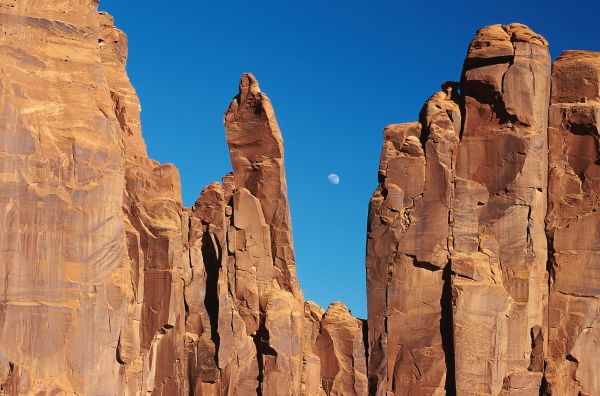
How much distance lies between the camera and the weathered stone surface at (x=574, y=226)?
60.9 m

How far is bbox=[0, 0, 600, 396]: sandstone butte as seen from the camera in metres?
59.3

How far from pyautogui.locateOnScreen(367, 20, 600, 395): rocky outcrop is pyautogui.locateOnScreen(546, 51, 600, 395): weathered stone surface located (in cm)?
5

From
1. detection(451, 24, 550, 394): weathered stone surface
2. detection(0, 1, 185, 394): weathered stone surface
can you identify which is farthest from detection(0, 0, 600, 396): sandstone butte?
detection(0, 1, 185, 394): weathered stone surface

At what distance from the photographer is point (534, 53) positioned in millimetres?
62781

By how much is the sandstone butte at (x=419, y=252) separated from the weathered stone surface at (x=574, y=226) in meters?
0.06

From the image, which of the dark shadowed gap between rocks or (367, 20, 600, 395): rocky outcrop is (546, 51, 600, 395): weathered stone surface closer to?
(367, 20, 600, 395): rocky outcrop

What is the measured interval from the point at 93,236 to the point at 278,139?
853 inches

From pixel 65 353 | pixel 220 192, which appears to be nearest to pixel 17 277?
pixel 65 353

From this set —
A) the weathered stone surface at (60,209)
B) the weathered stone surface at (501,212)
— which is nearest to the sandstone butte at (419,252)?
the weathered stone surface at (501,212)

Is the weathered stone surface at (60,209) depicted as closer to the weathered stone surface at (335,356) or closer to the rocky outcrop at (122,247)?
the rocky outcrop at (122,247)

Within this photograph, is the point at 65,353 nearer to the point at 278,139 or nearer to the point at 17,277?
the point at 17,277

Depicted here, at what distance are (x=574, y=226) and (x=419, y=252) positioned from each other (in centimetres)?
632

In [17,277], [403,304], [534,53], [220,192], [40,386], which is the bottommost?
[40,386]

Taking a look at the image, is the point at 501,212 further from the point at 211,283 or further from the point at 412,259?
the point at 211,283
